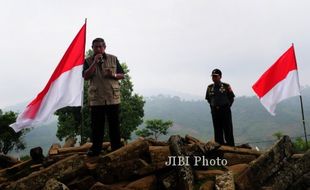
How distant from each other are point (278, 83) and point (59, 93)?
791 cm

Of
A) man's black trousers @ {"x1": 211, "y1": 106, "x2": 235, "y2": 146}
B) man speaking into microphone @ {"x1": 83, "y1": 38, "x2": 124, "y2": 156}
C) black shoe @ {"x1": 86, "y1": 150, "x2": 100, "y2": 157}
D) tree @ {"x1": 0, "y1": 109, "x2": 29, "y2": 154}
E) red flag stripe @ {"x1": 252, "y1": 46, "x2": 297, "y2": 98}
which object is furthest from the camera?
tree @ {"x1": 0, "y1": 109, "x2": 29, "y2": 154}

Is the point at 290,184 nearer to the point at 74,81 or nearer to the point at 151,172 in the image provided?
the point at 151,172

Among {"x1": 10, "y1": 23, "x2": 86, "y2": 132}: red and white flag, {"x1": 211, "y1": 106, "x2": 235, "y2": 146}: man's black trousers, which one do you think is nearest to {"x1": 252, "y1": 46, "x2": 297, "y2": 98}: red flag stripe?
{"x1": 211, "y1": 106, "x2": 235, "y2": 146}: man's black trousers

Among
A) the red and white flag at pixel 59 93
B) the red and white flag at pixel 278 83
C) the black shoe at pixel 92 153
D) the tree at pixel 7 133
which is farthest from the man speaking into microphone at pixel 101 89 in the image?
the tree at pixel 7 133

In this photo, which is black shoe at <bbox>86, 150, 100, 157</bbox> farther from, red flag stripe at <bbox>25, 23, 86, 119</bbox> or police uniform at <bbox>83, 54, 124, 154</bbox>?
red flag stripe at <bbox>25, 23, 86, 119</bbox>

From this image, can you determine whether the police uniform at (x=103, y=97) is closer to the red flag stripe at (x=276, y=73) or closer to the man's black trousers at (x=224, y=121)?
the man's black trousers at (x=224, y=121)

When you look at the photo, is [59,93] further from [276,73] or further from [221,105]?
[276,73]

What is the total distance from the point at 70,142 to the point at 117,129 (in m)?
5.03

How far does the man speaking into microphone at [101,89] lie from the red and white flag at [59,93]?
3.76 feet

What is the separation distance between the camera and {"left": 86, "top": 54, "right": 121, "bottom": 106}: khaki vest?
332 inches

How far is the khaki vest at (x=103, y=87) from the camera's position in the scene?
8.45 meters

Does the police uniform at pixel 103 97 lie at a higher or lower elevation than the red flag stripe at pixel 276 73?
lower

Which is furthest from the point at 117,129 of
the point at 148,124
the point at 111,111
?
the point at 148,124

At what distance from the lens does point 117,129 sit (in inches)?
344
